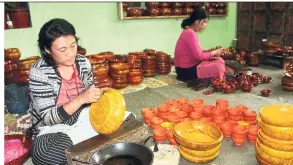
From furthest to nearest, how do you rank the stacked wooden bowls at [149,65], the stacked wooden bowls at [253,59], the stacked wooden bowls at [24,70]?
the stacked wooden bowls at [253,59] → the stacked wooden bowls at [149,65] → the stacked wooden bowls at [24,70]

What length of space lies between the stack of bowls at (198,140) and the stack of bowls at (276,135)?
24cm

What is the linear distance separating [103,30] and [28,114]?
7.08ft

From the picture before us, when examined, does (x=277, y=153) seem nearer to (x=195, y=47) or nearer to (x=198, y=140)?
(x=198, y=140)

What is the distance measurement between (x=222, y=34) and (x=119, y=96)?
5019 millimetres

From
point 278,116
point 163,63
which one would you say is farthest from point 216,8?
point 278,116

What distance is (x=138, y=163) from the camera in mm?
1186

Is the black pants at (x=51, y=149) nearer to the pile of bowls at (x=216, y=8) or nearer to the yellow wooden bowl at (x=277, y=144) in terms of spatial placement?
the yellow wooden bowl at (x=277, y=144)

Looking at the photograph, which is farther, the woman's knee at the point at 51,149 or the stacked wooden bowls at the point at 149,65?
the stacked wooden bowls at the point at 149,65

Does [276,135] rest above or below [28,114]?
above

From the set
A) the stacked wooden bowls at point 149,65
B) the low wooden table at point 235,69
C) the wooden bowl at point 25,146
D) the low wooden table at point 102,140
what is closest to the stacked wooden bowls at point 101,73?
the stacked wooden bowls at point 149,65

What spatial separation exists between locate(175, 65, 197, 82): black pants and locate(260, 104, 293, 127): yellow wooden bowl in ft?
7.36

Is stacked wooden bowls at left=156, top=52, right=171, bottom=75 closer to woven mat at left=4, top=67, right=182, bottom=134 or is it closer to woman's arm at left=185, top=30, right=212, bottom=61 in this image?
woven mat at left=4, top=67, right=182, bottom=134

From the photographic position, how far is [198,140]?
161cm

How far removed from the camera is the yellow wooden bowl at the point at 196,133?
1.50 meters
